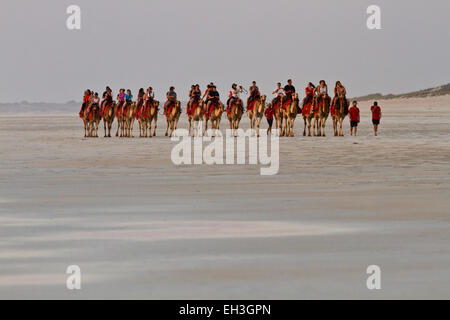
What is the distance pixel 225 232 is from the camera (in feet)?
37.0

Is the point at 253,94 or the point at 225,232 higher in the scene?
the point at 253,94

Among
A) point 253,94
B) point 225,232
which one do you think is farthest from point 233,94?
point 225,232

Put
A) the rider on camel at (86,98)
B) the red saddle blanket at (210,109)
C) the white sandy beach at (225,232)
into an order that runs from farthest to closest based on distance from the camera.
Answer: the rider on camel at (86,98) < the red saddle blanket at (210,109) < the white sandy beach at (225,232)

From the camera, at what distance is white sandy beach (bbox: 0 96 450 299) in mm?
8398

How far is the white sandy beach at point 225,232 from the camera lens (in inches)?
331

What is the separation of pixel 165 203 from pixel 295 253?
15.2ft

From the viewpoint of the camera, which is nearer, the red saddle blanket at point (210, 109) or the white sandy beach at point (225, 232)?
the white sandy beach at point (225, 232)

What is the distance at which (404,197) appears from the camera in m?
14.9
